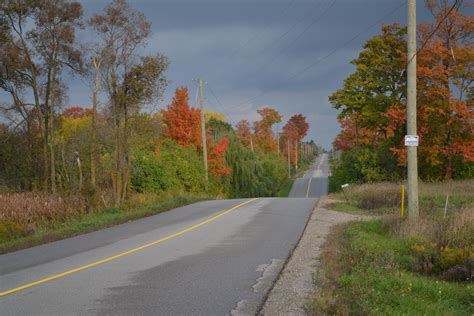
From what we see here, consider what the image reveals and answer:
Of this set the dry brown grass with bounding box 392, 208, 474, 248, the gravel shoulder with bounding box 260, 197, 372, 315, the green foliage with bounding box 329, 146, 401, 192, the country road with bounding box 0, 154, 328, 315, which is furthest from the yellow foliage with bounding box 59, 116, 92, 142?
the dry brown grass with bounding box 392, 208, 474, 248

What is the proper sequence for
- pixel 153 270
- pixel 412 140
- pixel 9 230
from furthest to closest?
1. pixel 9 230
2. pixel 412 140
3. pixel 153 270

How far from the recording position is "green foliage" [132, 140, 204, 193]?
122ft

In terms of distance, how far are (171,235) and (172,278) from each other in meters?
6.05

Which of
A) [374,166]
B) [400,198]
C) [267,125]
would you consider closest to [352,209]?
[400,198]

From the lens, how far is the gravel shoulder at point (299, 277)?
7.39 meters

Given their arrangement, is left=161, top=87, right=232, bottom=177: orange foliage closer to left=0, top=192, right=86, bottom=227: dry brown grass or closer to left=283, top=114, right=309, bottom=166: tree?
left=0, top=192, right=86, bottom=227: dry brown grass

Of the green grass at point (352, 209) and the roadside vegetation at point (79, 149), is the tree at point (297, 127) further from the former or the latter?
the green grass at point (352, 209)

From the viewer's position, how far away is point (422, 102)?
118 ft

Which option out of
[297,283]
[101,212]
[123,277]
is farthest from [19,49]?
[297,283]

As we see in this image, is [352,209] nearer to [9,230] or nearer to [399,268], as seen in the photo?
[399,268]

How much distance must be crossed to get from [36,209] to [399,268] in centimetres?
1578

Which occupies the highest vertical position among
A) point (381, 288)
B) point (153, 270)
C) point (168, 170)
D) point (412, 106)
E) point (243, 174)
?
point (412, 106)

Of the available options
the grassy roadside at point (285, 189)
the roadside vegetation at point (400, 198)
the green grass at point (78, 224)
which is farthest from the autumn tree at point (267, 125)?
the green grass at point (78, 224)

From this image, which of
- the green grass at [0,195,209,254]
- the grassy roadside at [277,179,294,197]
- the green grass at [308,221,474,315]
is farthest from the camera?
the grassy roadside at [277,179,294,197]
